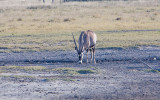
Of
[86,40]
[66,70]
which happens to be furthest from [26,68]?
[86,40]

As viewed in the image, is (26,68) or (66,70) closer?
(66,70)

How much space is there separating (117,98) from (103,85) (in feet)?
4.41

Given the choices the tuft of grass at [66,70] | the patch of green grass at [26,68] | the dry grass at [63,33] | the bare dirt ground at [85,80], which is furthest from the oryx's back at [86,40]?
the dry grass at [63,33]

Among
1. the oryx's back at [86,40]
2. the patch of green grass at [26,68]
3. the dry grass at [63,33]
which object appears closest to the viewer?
the patch of green grass at [26,68]

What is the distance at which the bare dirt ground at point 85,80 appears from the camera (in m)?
10.2

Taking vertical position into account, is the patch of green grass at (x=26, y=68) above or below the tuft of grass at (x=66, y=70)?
below

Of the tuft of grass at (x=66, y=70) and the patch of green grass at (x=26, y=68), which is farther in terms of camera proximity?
the patch of green grass at (x=26, y=68)

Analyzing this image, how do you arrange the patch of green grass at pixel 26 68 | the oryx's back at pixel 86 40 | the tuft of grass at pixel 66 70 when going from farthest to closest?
the oryx's back at pixel 86 40 → the patch of green grass at pixel 26 68 → the tuft of grass at pixel 66 70

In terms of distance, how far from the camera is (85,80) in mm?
11828

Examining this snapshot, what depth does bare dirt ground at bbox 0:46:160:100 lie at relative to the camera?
10227 millimetres

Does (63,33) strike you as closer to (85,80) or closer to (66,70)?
(66,70)

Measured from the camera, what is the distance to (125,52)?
58.2ft

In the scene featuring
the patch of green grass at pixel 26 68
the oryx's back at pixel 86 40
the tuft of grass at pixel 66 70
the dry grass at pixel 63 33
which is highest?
the oryx's back at pixel 86 40

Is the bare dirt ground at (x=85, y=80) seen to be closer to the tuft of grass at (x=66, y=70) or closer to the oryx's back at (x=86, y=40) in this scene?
the tuft of grass at (x=66, y=70)
